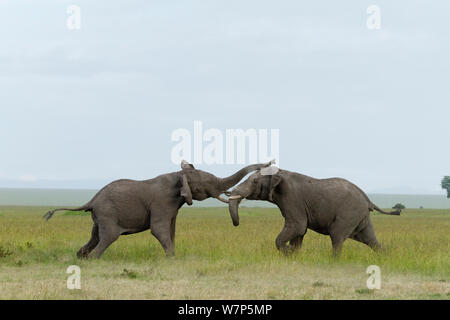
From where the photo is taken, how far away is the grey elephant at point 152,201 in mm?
14523

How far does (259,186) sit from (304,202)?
3.77 ft

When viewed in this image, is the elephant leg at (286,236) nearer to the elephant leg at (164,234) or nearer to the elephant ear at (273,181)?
the elephant ear at (273,181)

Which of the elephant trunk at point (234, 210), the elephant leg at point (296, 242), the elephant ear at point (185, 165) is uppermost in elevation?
the elephant ear at point (185, 165)

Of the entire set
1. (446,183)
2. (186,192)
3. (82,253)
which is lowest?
(446,183)

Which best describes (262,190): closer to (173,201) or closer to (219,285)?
(173,201)

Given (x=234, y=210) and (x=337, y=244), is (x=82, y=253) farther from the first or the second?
(x=337, y=244)

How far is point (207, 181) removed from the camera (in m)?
14.8

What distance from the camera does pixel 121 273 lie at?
40.3 ft

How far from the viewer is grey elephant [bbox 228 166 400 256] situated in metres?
14.5

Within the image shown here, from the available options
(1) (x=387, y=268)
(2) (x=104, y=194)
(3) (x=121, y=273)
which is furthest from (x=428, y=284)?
(2) (x=104, y=194)

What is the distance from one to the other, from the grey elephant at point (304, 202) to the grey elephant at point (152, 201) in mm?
461

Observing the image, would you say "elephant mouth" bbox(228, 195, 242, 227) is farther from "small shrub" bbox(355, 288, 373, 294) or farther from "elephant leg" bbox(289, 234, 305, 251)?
"small shrub" bbox(355, 288, 373, 294)

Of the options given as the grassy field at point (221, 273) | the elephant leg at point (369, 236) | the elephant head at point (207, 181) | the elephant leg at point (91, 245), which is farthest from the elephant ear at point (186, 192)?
the elephant leg at point (369, 236)

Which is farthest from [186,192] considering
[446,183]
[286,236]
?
[446,183]
